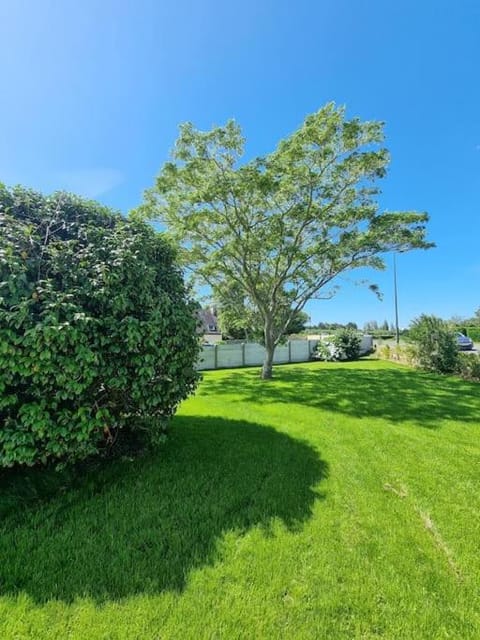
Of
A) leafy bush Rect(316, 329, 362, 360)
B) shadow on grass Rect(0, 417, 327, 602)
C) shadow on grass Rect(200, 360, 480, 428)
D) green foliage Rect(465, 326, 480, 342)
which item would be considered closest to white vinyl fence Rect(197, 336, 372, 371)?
leafy bush Rect(316, 329, 362, 360)

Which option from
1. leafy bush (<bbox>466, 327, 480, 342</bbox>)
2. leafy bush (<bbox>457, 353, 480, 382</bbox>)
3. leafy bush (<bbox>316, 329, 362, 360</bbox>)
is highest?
leafy bush (<bbox>466, 327, 480, 342</bbox>)

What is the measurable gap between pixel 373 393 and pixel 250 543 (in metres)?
7.18

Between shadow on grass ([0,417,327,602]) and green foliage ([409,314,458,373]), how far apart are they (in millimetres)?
10764

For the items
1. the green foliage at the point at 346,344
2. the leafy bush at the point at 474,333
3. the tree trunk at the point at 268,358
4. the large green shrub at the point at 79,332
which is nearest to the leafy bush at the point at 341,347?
the green foliage at the point at 346,344

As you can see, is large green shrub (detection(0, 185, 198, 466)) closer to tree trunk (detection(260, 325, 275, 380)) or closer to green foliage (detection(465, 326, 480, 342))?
tree trunk (detection(260, 325, 275, 380))

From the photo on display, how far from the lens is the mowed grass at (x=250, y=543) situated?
176cm

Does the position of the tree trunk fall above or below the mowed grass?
above

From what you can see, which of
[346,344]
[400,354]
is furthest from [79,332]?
[346,344]

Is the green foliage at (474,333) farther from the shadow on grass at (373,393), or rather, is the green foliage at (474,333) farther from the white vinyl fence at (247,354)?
the shadow on grass at (373,393)

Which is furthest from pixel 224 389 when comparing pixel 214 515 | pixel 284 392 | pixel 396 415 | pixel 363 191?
pixel 363 191

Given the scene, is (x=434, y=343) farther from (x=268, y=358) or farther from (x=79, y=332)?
(x=79, y=332)

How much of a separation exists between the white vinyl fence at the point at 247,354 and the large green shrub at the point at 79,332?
30.1 ft

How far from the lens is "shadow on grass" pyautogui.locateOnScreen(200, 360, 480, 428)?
654 centimetres

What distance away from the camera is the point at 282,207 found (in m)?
10.8
